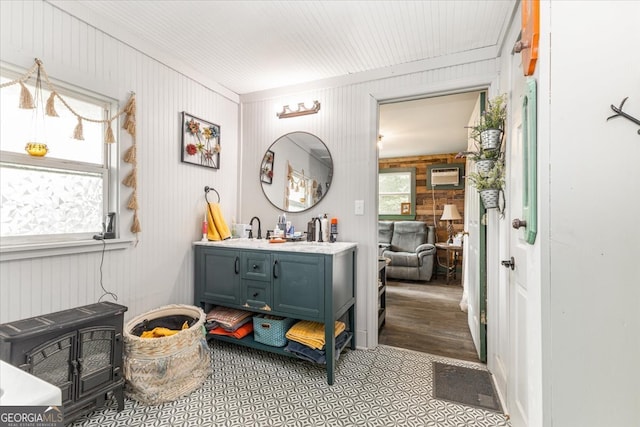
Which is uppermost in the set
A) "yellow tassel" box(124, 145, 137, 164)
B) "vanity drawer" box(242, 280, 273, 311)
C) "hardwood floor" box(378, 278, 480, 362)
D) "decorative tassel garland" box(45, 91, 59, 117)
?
"decorative tassel garland" box(45, 91, 59, 117)

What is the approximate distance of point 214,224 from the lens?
8.81 feet

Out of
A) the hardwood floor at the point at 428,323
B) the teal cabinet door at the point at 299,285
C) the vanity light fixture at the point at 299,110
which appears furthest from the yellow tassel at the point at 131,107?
the hardwood floor at the point at 428,323

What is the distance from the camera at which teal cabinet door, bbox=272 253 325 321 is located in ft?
6.73

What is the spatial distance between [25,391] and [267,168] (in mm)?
2527

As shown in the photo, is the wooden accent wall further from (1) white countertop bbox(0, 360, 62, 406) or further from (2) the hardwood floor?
(1) white countertop bbox(0, 360, 62, 406)

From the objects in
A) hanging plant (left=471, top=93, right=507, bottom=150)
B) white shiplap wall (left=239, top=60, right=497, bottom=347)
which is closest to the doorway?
white shiplap wall (left=239, top=60, right=497, bottom=347)

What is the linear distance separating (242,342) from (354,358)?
3.00ft

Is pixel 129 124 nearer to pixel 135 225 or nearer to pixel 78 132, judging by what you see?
pixel 78 132

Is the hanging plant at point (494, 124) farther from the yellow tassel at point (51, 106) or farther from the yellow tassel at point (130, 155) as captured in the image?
the yellow tassel at point (51, 106)

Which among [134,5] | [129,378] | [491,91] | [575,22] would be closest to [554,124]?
[575,22]

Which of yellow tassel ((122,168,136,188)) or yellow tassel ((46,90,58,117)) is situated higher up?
yellow tassel ((46,90,58,117))

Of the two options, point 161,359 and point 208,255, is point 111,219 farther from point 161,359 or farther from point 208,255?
point 161,359

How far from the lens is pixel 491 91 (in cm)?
224

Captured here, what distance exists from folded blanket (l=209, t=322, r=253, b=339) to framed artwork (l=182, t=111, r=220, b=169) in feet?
4.79
